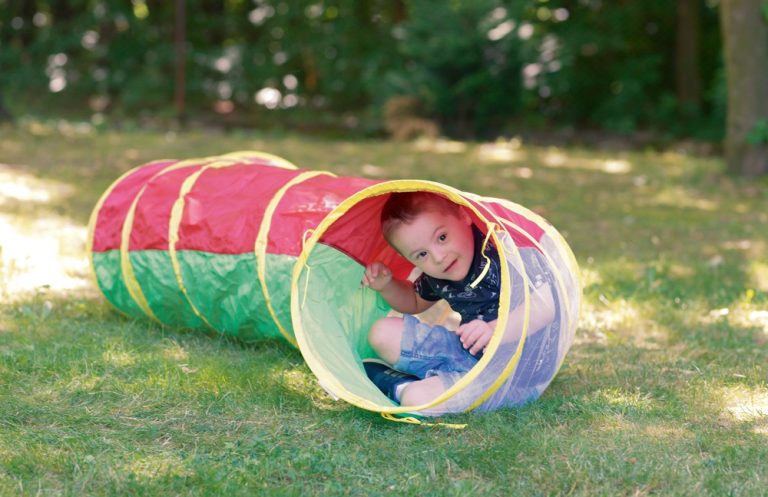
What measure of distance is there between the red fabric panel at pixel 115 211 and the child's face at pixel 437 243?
1471 mm

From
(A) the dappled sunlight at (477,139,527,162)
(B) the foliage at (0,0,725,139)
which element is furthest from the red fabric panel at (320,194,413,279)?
(B) the foliage at (0,0,725,139)

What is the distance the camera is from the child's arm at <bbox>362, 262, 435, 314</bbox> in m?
4.01

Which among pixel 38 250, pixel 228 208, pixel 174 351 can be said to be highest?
pixel 228 208

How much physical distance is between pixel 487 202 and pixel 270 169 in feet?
4.15

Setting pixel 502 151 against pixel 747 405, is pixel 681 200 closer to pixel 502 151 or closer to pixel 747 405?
pixel 502 151

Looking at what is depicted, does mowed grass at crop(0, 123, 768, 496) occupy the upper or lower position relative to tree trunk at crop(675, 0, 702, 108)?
lower

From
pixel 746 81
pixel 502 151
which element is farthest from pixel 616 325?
pixel 502 151

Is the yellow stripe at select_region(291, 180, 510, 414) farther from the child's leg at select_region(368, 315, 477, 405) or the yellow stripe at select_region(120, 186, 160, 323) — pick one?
the yellow stripe at select_region(120, 186, 160, 323)

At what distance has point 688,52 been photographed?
44.7 feet

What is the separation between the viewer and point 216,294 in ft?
13.6

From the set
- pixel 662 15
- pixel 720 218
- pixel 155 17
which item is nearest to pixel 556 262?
pixel 720 218

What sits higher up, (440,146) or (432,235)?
(432,235)

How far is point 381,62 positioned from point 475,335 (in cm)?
1063

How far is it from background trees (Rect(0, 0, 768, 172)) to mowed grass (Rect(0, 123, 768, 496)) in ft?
20.1
